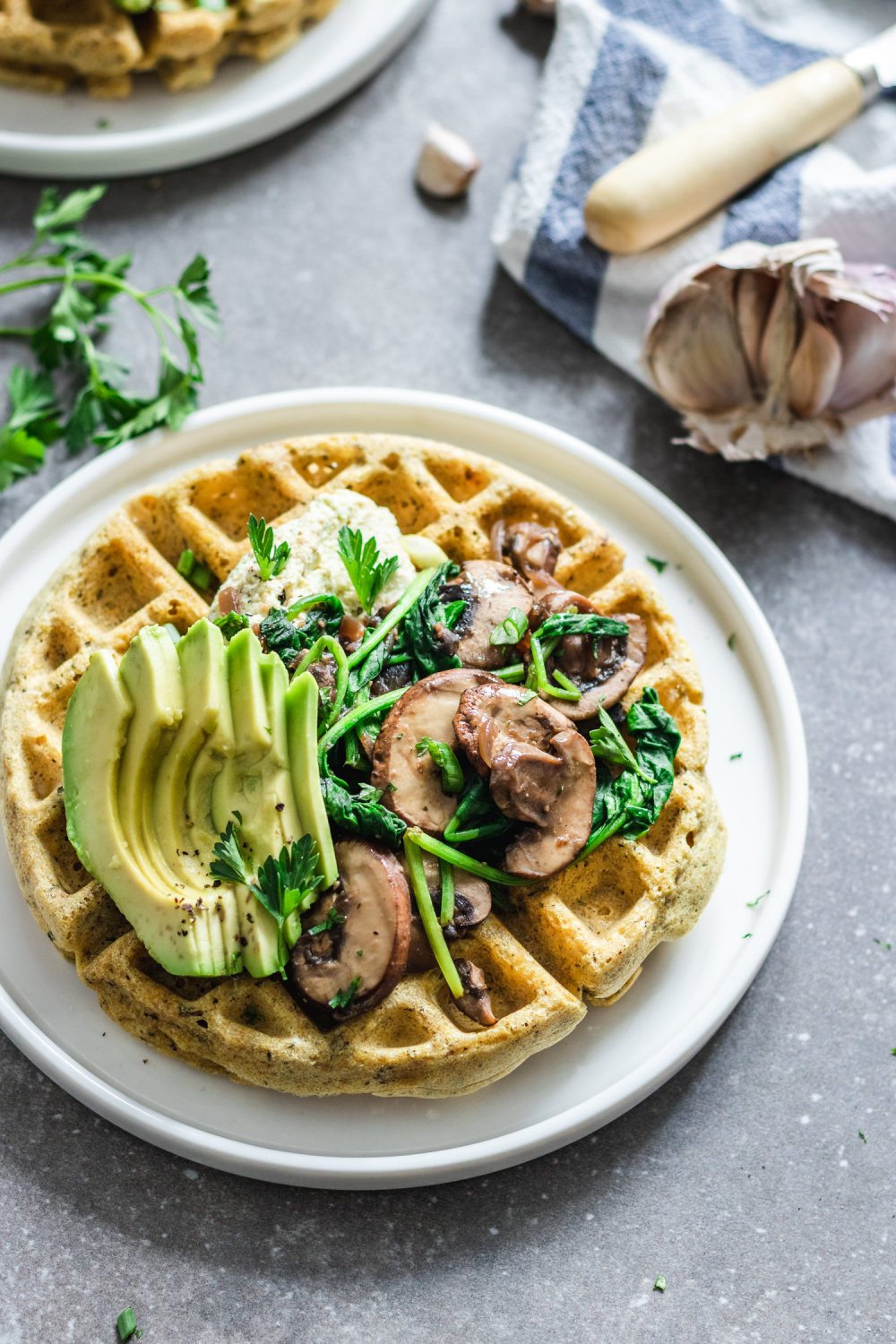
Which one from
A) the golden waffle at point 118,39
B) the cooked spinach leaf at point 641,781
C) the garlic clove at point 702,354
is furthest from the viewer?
the golden waffle at point 118,39

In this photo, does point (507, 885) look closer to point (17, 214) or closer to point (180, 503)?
point (180, 503)

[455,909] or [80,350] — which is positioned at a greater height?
[80,350]

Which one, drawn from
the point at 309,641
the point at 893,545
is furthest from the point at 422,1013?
the point at 893,545

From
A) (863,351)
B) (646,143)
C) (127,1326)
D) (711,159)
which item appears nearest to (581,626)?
(863,351)

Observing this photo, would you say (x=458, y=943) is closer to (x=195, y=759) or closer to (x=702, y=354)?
(x=195, y=759)

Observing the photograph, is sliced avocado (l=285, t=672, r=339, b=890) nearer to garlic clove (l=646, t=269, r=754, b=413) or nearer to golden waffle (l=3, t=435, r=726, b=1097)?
golden waffle (l=3, t=435, r=726, b=1097)

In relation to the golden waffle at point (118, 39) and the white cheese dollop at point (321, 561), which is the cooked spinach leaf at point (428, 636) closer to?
the white cheese dollop at point (321, 561)

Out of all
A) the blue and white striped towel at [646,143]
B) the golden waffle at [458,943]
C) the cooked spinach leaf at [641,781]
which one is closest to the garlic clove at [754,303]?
the blue and white striped towel at [646,143]
